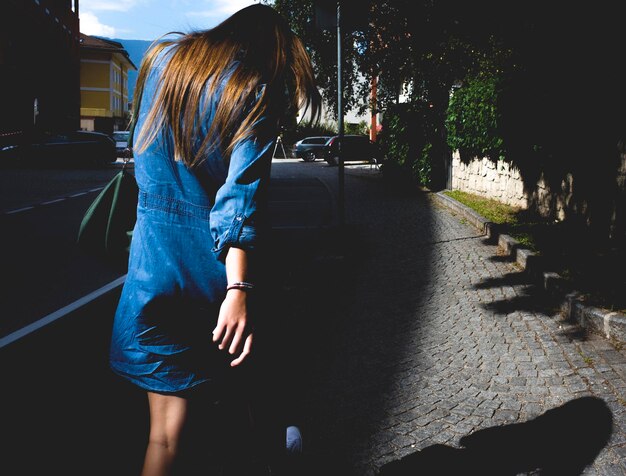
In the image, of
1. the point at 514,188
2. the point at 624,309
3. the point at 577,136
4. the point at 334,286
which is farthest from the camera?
the point at 514,188

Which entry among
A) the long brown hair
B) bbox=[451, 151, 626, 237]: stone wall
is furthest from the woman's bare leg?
Answer: bbox=[451, 151, 626, 237]: stone wall

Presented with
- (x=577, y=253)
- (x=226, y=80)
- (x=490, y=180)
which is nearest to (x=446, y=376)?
(x=226, y=80)

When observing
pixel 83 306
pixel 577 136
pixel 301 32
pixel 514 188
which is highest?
pixel 301 32

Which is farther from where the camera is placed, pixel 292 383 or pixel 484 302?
pixel 484 302

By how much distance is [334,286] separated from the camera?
255 inches

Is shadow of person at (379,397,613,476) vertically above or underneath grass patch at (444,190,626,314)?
underneath

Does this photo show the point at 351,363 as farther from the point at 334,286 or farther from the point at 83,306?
the point at 83,306

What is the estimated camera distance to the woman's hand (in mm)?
1455

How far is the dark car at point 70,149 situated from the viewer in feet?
83.0

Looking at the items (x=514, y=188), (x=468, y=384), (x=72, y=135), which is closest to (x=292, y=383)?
(x=468, y=384)

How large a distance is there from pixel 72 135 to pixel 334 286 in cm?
2304

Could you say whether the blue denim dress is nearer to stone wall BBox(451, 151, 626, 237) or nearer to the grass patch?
the grass patch

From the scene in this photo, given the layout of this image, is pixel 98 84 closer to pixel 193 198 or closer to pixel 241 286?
pixel 193 198

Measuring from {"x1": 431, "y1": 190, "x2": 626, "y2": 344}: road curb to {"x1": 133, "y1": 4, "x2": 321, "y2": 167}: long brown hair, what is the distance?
367 cm
